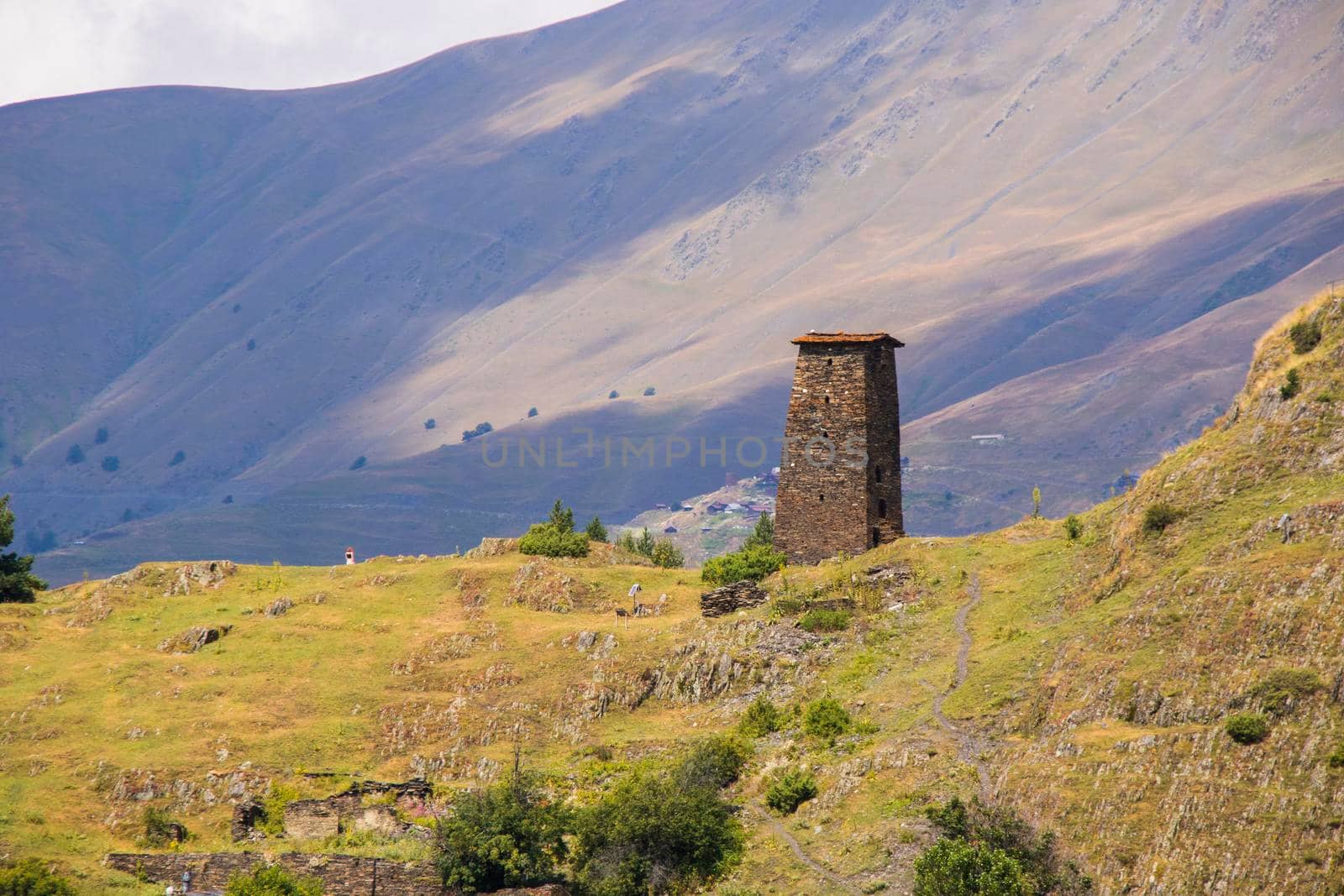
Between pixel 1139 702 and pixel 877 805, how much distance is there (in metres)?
7.53

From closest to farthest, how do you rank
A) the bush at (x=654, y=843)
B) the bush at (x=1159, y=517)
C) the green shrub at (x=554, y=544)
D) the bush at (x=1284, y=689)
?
the bush at (x=1284, y=689)
the bush at (x=654, y=843)
the bush at (x=1159, y=517)
the green shrub at (x=554, y=544)

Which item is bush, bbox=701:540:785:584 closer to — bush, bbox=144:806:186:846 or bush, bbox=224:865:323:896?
bush, bbox=144:806:186:846

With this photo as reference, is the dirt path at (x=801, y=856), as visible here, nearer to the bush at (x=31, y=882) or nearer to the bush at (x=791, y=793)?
the bush at (x=791, y=793)

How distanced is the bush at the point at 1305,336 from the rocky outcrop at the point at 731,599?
2175cm

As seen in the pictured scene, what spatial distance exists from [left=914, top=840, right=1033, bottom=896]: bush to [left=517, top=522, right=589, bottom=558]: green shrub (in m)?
33.6

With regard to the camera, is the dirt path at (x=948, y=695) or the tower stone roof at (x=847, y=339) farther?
the tower stone roof at (x=847, y=339)

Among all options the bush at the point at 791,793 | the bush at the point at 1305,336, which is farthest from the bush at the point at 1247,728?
the bush at the point at 1305,336

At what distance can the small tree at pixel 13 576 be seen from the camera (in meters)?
65.8

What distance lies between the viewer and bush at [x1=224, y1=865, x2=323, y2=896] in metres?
39.8

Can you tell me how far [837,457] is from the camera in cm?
6606

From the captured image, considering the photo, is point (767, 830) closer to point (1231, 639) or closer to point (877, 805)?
point (877, 805)

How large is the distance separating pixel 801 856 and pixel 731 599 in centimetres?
1949

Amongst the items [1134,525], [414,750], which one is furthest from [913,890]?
[414,750]

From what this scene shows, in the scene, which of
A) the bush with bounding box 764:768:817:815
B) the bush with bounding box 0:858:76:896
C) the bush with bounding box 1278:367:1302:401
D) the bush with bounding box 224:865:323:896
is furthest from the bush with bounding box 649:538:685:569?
the bush with bounding box 0:858:76:896
